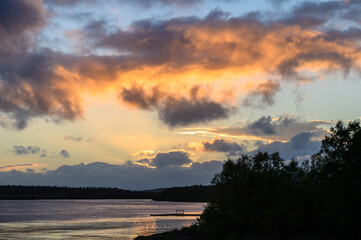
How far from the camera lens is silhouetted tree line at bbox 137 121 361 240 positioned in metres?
51.2

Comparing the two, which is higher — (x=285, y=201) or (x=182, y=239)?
(x=285, y=201)

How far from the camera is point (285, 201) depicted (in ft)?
178

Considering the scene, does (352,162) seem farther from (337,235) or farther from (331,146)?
(337,235)

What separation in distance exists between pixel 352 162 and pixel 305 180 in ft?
30.5

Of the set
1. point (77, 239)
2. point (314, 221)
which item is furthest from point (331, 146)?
point (77, 239)

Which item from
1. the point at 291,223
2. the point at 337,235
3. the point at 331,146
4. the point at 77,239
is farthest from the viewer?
the point at 77,239

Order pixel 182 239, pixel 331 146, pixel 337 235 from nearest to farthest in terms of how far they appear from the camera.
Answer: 1. pixel 337 235
2. pixel 331 146
3. pixel 182 239

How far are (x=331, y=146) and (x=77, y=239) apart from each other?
2038 inches

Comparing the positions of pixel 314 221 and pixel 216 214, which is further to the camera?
pixel 216 214

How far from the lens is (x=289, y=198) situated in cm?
5462

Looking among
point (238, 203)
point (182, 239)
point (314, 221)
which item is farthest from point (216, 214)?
point (314, 221)

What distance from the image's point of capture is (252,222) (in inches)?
2231

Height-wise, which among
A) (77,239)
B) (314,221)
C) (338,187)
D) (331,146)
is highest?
(331,146)

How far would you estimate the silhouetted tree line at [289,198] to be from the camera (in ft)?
168
